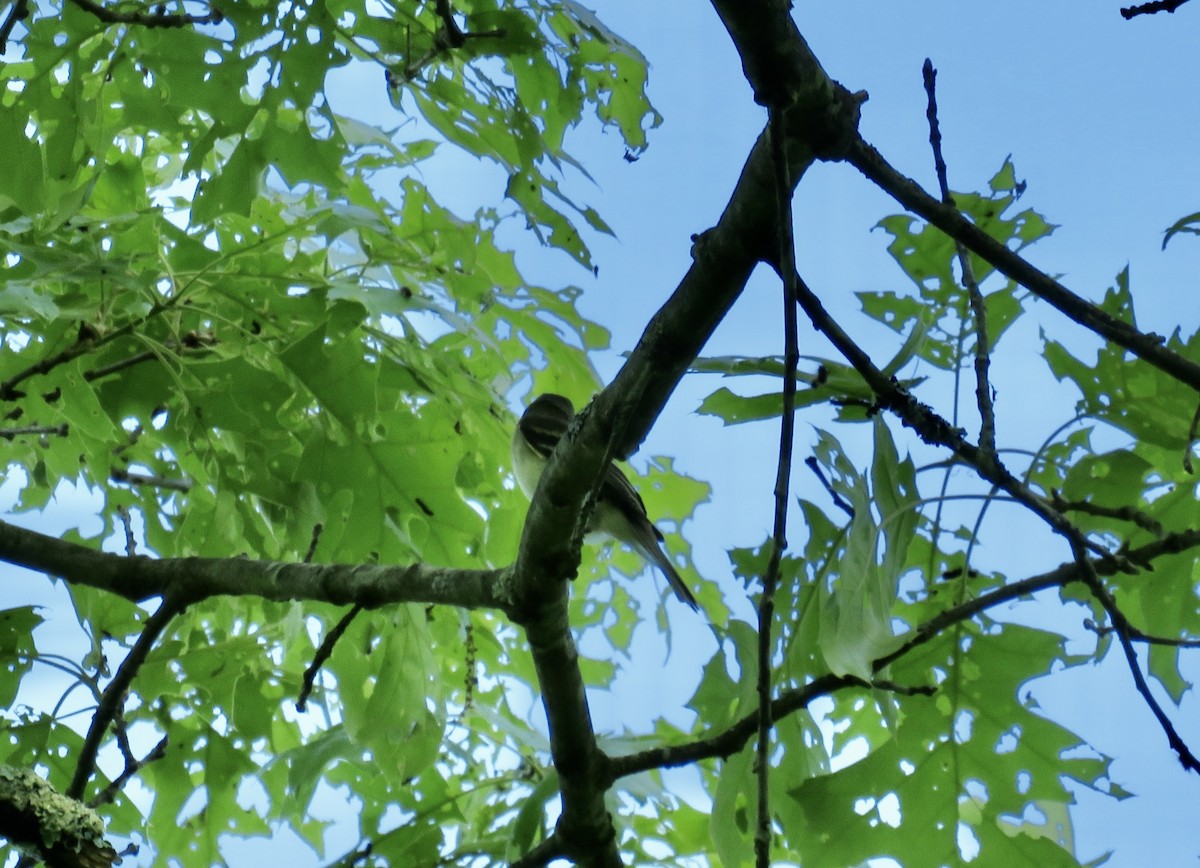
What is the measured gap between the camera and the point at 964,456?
5.31 feet

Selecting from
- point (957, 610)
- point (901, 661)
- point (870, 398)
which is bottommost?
point (957, 610)

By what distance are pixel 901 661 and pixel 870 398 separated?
23.9 inches

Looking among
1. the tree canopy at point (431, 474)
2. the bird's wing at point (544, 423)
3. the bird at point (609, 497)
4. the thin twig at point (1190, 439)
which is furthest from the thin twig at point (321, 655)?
the bird's wing at point (544, 423)

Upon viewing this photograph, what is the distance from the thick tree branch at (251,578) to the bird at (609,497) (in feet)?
3.34

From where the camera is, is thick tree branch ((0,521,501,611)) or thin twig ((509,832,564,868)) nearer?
thick tree branch ((0,521,501,611))

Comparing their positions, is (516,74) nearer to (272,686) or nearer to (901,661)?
(901,661)

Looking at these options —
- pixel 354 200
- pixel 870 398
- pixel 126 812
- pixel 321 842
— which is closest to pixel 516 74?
pixel 354 200

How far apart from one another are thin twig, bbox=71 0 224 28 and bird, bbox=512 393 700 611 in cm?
126

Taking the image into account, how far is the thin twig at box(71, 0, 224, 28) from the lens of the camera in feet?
6.91

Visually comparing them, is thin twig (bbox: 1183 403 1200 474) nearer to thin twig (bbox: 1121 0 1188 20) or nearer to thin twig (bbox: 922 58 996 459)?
thin twig (bbox: 922 58 996 459)

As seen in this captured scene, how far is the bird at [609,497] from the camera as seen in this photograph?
3.25m

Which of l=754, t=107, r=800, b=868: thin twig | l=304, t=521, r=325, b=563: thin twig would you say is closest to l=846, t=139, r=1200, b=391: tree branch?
l=754, t=107, r=800, b=868: thin twig

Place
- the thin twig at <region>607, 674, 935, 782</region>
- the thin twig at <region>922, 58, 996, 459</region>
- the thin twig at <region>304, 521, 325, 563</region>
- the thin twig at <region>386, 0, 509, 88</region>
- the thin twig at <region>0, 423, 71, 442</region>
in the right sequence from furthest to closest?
the thin twig at <region>0, 423, 71, 442</region> < the thin twig at <region>304, 521, 325, 563</region> < the thin twig at <region>386, 0, 509, 88</region> < the thin twig at <region>607, 674, 935, 782</region> < the thin twig at <region>922, 58, 996, 459</region>

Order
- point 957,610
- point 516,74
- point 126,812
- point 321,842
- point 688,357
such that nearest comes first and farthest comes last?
point 688,357, point 957,610, point 516,74, point 126,812, point 321,842
